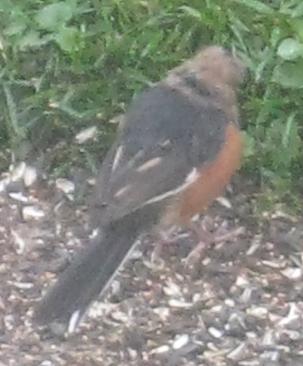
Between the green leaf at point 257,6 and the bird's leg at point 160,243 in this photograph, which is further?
the green leaf at point 257,6

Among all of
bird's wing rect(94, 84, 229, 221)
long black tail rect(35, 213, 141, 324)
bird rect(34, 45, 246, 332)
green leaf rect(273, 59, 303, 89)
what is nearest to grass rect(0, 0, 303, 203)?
green leaf rect(273, 59, 303, 89)

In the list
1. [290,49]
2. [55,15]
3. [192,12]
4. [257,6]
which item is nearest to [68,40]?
[55,15]

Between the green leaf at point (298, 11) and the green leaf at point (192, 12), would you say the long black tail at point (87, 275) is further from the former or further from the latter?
the green leaf at point (298, 11)

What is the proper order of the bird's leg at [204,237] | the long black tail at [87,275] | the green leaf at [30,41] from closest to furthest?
the long black tail at [87,275]
the bird's leg at [204,237]
the green leaf at [30,41]

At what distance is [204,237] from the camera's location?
6098mm

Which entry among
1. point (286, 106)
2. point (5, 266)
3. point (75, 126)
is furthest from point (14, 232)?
point (286, 106)

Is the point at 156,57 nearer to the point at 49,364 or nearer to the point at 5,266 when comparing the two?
the point at 5,266

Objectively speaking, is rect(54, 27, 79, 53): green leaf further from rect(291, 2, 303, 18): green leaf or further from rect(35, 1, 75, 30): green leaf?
rect(291, 2, 303, 18): green leaf

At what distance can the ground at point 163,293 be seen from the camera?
5.65m

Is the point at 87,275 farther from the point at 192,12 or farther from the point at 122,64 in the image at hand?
the point at 192,12

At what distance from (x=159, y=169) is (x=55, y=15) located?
1046mm

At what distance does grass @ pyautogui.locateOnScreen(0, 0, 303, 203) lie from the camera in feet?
20.8

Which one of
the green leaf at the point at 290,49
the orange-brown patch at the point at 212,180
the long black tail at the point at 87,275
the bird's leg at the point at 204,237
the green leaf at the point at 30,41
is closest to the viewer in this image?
the long black tail at the point at 87,275

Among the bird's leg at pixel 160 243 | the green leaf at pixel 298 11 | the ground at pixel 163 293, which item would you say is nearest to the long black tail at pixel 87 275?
the ground at pixel 163 293
